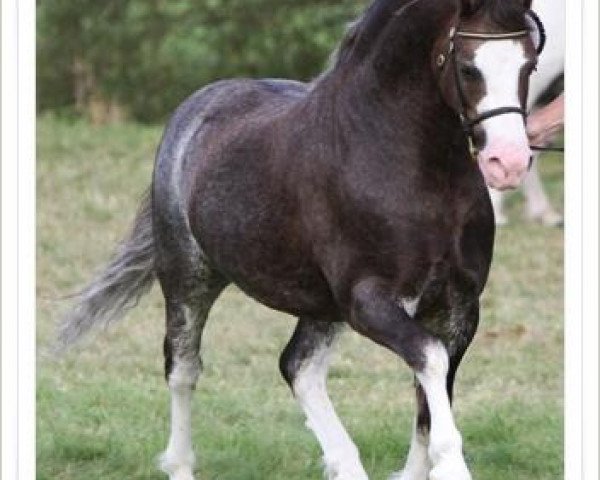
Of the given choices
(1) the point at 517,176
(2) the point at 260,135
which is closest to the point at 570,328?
(1) the point at 517,176

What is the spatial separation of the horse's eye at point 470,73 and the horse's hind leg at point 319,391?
47.1 inches

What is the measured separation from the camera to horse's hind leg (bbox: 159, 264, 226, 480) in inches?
247

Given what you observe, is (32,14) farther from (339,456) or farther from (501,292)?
(501,292)

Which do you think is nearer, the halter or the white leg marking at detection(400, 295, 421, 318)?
the halter

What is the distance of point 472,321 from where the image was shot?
18.3 feet

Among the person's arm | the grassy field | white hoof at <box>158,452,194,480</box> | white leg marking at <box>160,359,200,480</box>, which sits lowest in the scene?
the grassy field

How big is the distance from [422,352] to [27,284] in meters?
1.10

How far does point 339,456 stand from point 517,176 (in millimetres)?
1260

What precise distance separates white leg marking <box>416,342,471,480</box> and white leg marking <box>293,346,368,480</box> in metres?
0.66

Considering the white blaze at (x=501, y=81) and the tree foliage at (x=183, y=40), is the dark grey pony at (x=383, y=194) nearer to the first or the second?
the white blaze at (x=501, y=81)

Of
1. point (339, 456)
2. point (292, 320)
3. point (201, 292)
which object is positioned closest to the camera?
point (339, 456)

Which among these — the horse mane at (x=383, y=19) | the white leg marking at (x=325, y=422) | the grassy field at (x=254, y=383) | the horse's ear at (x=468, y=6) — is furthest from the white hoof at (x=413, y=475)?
the horse's ear at (x=468, y=6)
